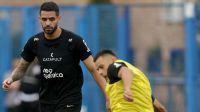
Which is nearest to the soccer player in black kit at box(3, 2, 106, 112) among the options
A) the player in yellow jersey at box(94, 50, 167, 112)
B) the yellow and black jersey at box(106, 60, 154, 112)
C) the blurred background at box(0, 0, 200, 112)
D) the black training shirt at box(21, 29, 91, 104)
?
the black training shirt at box(21, 29, 91, 104)

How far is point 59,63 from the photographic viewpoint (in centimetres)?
936

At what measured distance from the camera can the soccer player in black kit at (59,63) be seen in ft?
30.7

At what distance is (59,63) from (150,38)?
19.6 ft

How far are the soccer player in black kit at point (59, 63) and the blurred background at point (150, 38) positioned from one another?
17.1 ft

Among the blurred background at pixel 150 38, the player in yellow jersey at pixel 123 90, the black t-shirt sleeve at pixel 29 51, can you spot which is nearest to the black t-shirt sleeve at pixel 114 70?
the player in yellow jersey at pixel 123 90

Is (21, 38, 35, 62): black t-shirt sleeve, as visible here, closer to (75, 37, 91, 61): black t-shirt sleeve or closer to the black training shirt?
the black training shirt

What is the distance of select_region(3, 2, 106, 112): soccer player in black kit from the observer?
9352mm

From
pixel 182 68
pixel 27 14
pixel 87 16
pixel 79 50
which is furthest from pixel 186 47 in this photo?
pixel 79 50

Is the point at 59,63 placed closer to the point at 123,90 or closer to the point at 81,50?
the point at 81,50

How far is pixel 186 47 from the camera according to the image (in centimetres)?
1456

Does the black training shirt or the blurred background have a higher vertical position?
the black training shirt

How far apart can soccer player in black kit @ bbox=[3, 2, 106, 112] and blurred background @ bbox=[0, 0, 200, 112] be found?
17.1 feet

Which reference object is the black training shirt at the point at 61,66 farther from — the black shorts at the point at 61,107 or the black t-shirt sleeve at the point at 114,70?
the black t-shirt sleeve at the point at 114,70

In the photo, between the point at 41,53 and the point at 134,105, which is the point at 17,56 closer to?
the point at 41,53
